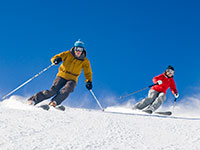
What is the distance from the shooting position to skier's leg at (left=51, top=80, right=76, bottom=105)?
19.5 feet

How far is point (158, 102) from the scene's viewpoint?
7.33m

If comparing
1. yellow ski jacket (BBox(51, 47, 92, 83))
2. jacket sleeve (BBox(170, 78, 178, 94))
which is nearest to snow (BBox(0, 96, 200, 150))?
yellow ski jacket (BBox(51, 47, 92, 83))

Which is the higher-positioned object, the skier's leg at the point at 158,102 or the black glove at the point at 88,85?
the skier's leg at the point at 158,102

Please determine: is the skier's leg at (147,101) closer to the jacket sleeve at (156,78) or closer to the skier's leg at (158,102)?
the skier's leg at (158,102)

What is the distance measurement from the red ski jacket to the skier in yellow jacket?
214 centimetres

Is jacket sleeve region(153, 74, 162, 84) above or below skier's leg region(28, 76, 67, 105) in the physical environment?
above

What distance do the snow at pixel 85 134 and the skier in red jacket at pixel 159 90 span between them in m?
3.53

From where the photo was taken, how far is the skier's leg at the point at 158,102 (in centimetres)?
721

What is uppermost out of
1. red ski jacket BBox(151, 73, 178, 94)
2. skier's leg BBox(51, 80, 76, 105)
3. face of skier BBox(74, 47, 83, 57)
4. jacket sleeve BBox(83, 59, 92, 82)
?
red ski jacket BBox(151, 73, 178, 94)

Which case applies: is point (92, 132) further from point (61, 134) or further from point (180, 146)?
point (180, 146)

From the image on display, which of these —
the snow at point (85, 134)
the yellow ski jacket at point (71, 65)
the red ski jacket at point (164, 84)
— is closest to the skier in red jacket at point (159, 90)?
the red ski jacket at point (164, 84)

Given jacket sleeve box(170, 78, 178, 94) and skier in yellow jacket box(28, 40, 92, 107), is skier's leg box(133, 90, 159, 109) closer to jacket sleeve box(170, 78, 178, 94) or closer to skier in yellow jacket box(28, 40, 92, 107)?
jacket sleeve box(170, 78, 178, 94)

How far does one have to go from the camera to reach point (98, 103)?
6.65 meters

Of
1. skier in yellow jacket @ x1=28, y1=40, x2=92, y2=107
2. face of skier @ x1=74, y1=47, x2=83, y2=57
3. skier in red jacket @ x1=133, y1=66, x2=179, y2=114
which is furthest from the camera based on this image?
skier in red jacket @ x1=133, y1=66, x2=179, y2=114
